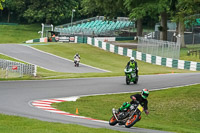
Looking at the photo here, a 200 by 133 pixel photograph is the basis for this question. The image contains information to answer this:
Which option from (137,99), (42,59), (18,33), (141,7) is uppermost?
(141,7)

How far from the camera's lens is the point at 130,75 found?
30688 mm

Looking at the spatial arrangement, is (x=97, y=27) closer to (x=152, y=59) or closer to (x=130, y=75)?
(x=152, y=59)

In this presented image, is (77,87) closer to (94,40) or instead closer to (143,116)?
(143,116)

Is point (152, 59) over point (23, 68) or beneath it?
beneath

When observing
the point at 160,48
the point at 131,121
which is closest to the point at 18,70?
the point at 131,121

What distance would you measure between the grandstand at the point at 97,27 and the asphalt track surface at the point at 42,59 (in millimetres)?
17520

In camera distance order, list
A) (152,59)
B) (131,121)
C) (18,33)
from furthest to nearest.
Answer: (18,33) → (152,59) → (131,121)

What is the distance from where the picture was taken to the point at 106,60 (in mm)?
54312

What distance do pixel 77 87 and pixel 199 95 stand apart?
7.03 meters

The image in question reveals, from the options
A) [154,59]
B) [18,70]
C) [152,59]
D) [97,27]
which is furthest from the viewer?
[97,27]

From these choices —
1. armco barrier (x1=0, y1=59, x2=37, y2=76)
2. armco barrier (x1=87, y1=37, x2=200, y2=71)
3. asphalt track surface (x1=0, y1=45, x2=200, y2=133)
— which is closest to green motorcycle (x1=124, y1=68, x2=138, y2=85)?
asphalt track surface (x1=0, y1=45, x2=200, y2=133)

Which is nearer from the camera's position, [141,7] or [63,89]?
[63,89]

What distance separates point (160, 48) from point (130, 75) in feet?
70.2

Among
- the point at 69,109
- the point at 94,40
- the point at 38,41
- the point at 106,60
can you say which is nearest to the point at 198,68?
the point at 106,60
